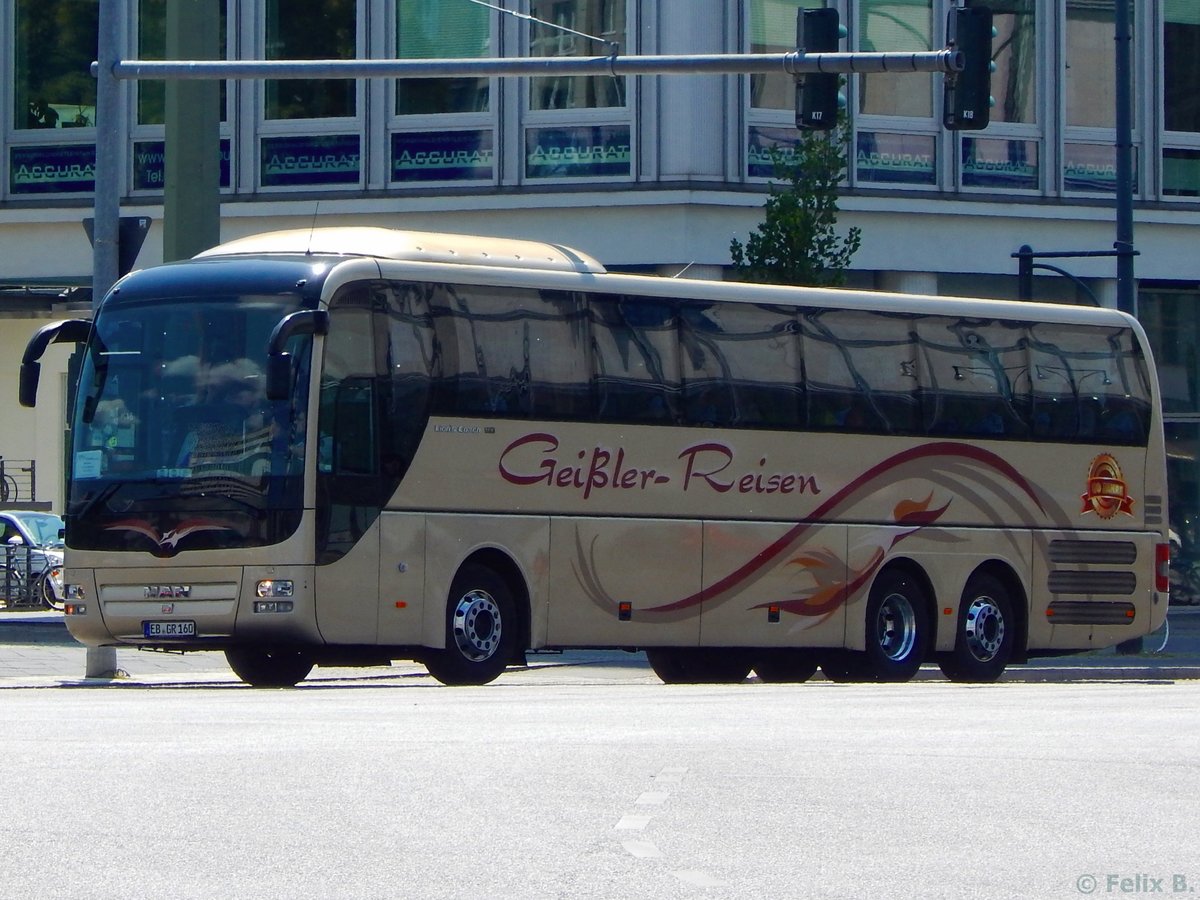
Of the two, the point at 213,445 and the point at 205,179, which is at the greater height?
the point at 205,179

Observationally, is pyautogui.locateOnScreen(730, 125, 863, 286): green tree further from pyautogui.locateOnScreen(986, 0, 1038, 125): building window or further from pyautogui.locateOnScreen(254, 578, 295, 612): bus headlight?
pyautogui.locateOnScreen(254, 578, 295, 612): bus headlight

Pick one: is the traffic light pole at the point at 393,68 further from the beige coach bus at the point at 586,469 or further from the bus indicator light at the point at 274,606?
the bus indicator light at the point at 274,606

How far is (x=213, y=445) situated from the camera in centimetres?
1761

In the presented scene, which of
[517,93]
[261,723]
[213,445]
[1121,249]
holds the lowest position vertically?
[261,723]

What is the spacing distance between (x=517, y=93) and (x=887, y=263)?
19.1 ft

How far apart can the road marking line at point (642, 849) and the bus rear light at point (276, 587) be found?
31.3ft

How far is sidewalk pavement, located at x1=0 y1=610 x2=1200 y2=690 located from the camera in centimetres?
2227

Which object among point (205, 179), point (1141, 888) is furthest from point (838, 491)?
point (1141, 888)

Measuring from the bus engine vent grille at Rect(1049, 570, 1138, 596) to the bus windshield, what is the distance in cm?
A: 859

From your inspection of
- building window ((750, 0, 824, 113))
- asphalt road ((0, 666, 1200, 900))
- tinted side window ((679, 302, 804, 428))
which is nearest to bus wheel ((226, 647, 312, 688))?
tinted side window ((679, 302, 804, 428))

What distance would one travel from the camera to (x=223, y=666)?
2492 cm

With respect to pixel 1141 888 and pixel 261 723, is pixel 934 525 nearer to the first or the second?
pixel 261 723

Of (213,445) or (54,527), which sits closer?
(213,445)

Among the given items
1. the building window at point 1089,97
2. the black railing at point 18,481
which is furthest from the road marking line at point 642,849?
the black railing at point 18,481
